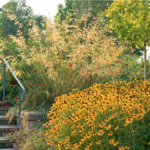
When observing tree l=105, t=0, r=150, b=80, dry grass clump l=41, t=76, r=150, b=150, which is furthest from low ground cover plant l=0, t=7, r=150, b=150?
tree l=105, t=0, r=150, b=80

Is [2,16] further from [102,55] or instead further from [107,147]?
[107,147]

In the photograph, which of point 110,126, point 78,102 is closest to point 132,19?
point 78,102

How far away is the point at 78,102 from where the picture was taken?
3479 mm

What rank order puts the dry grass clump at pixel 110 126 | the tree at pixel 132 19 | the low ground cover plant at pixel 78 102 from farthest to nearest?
1. the tree at pixel 132 19
2. the low ground cover plant at pixel 78 102
3. the dry grass clump at pixel 110 126

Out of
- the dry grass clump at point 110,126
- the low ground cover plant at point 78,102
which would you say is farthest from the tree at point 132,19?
the dry grass clump at point 110,126

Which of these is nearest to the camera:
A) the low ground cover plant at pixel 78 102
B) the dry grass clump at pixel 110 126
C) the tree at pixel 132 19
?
the dry grass clump at pixel 110 126

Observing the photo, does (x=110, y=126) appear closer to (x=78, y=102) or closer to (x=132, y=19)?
(x=78, y=102)

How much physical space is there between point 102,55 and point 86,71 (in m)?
0.75

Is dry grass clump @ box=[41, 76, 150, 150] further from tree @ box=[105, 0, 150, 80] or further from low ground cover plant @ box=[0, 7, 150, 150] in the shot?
tree @ box=[105, 0, 150, 80]

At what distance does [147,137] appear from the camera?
7.93 ft

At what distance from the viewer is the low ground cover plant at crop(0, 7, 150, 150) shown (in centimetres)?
246

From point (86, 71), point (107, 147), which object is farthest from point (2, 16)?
point (107, 147)

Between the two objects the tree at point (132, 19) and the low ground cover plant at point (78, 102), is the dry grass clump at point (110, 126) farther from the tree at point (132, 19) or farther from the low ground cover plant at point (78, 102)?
the tree at point (132, 19)

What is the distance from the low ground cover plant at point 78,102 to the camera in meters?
2.46
